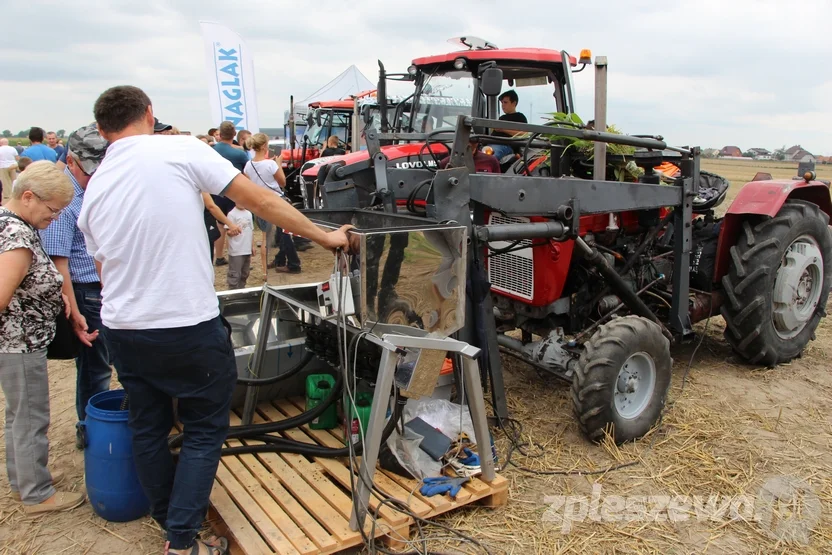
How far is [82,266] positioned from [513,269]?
253 cm

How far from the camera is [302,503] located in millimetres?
2867

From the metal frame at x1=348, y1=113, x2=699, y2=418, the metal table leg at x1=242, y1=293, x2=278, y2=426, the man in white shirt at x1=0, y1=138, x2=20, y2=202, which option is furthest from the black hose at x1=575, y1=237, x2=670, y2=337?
the man in white shirt at x1=0, y1=138, x2=20, y2=202

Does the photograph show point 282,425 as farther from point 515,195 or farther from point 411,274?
point 515,195

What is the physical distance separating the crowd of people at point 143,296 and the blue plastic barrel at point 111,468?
0.27 metres

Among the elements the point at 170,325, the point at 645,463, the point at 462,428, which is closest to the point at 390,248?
the point at 170,325

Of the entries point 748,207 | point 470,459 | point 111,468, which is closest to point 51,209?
point 111,468

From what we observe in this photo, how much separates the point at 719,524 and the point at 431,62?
4024 mm

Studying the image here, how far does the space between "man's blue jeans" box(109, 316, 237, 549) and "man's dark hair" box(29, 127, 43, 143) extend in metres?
8.47

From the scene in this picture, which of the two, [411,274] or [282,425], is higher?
[411,274]

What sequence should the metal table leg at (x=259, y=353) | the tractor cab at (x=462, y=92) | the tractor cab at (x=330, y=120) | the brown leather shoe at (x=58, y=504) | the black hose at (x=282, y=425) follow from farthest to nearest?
the tractor cab at (x=330, y=120)
the tractor cab at (x=462, y=92)
the metal table leg at (x=259, y=353)
the black hose at (x=282, y=425)
the brown leather shoe at (x=58, y=504)

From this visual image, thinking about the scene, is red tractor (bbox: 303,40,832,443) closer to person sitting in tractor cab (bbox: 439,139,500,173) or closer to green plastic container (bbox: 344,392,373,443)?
person sitting in tractor cab (bbox: 439,139,500,173)

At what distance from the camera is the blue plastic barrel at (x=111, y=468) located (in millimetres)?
2854

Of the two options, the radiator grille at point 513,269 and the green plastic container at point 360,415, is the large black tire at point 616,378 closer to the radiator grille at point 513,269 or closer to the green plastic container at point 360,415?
the radiator grille at point 513,269

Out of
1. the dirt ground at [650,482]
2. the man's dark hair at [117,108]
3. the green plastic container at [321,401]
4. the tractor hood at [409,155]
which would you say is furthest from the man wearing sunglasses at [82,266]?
the tractor hood at [409,155]
